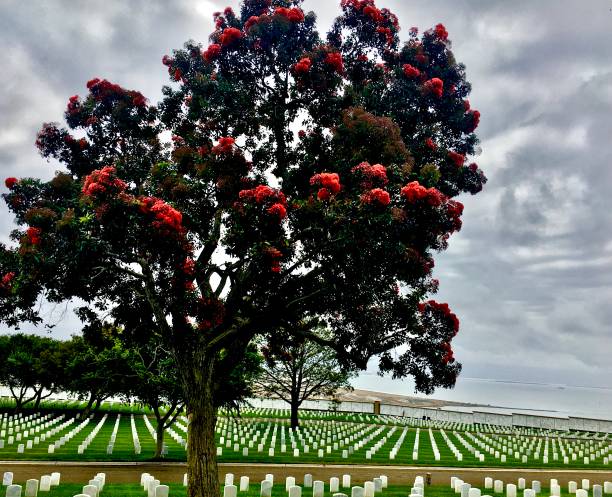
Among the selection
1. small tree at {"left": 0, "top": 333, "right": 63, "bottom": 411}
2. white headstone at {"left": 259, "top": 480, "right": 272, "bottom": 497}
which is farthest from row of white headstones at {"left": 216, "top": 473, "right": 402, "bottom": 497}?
small tree at {"left": 0, "top": 333, "right": 63, "bottom": 411}

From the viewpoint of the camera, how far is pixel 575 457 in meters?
29.6

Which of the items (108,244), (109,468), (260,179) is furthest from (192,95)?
(109,468)

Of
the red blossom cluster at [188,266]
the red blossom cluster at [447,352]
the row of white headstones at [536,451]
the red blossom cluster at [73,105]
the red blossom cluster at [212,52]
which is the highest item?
the red blossom cluster at [212,52]

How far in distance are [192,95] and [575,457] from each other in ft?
97.7

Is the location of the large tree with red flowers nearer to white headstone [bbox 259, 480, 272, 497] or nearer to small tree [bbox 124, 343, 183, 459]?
white headstone [bbox 259, 480, 272, 497]

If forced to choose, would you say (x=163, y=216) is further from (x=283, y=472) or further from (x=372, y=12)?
(x=283, y=472)

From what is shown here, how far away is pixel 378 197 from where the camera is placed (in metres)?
8.69

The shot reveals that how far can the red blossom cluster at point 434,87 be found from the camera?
11.4 meters

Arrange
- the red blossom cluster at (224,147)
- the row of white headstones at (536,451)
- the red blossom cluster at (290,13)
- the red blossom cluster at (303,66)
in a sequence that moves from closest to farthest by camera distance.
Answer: the red blossom cluster at (224,147) < the red blossom cluster at (303,66) < the red blossom cluster at (290,13) < the row of white headstones at (536,451)

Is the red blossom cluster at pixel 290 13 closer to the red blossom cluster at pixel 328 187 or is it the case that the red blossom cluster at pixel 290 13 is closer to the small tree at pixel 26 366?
the red blossom cluster at pixel 328 187

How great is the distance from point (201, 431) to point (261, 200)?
205 inches

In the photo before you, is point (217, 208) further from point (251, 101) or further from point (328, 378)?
point (328, 378)

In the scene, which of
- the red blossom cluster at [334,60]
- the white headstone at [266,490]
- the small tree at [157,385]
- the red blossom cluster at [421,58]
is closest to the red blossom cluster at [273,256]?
the red blossom cluster at [334,60]

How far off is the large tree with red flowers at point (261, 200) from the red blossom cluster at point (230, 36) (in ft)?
0.10
